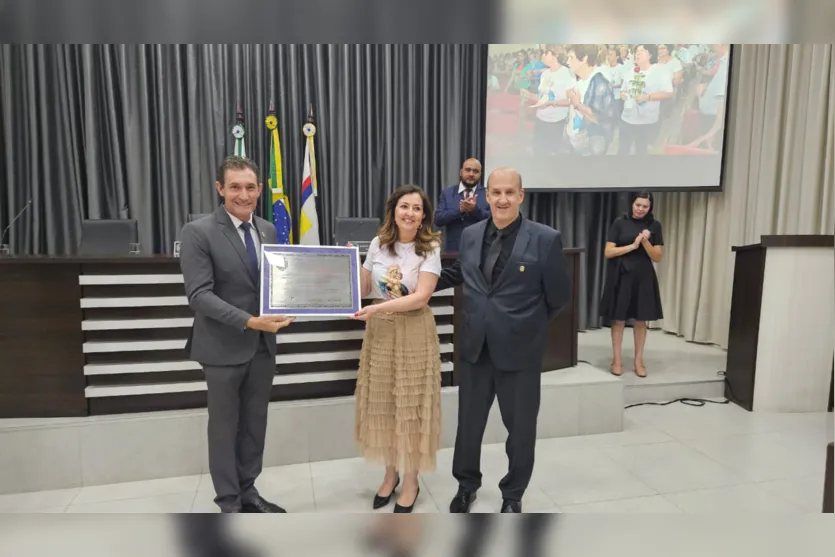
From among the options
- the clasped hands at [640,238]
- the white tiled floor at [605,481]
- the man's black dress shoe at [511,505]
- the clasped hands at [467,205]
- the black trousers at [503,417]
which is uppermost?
the clasped hands at [467,205]

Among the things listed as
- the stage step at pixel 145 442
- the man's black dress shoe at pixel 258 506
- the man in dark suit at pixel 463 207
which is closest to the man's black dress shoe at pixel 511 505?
the stage step at pixel 145 442

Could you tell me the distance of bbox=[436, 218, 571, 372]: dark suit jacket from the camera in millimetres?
2357

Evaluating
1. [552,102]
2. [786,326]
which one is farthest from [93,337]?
[552,102]

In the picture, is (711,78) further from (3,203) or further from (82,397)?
(3,203)

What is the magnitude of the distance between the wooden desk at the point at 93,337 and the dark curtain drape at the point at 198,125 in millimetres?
2524

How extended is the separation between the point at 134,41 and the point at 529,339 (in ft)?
7.24

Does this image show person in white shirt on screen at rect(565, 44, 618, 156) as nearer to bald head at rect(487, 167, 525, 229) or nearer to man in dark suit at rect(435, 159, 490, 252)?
man in dark suit at rect(435, 159, 490, 252)

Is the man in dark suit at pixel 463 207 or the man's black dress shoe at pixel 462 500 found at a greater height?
the man in dark suit at pixel 463 207

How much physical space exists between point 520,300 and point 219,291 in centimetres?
122

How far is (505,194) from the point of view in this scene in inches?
93.2

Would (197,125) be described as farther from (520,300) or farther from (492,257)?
(520,300)

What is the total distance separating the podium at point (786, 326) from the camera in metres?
3.68

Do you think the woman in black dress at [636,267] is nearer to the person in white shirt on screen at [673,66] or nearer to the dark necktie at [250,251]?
the person in white shirt on screen at [673,66]

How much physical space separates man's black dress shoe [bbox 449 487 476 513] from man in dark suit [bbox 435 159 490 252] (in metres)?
1.89
